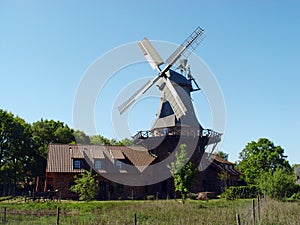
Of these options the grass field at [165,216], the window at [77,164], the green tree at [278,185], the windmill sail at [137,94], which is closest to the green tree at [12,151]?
the window at [77,164]

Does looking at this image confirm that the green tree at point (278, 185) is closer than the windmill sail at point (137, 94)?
Yes

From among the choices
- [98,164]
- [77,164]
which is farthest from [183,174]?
[77,164]

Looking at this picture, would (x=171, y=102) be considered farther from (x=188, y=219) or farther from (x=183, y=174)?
(x=188, y=219)

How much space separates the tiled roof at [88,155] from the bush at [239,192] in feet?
24.8

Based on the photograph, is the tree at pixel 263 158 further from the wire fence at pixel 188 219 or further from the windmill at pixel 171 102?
the wire fence at pixel 188 219

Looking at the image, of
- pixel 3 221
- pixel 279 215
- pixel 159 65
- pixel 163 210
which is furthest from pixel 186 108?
pixel 3 221

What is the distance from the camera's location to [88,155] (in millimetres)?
31734

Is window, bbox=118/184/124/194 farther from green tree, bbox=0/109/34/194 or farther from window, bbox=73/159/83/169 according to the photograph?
green tree, bbox=0/109/34/194

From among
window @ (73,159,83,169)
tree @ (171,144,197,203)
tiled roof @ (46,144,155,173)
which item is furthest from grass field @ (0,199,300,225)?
window @ (73,159,83,169)

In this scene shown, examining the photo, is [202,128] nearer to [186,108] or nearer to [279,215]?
[186,108]

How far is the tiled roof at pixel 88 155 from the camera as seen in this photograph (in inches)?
1201

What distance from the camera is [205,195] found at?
30219 millimetres

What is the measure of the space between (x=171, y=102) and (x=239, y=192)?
9992mm

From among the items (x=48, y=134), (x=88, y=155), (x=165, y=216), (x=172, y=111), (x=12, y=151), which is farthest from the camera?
(x=48, y=134)
